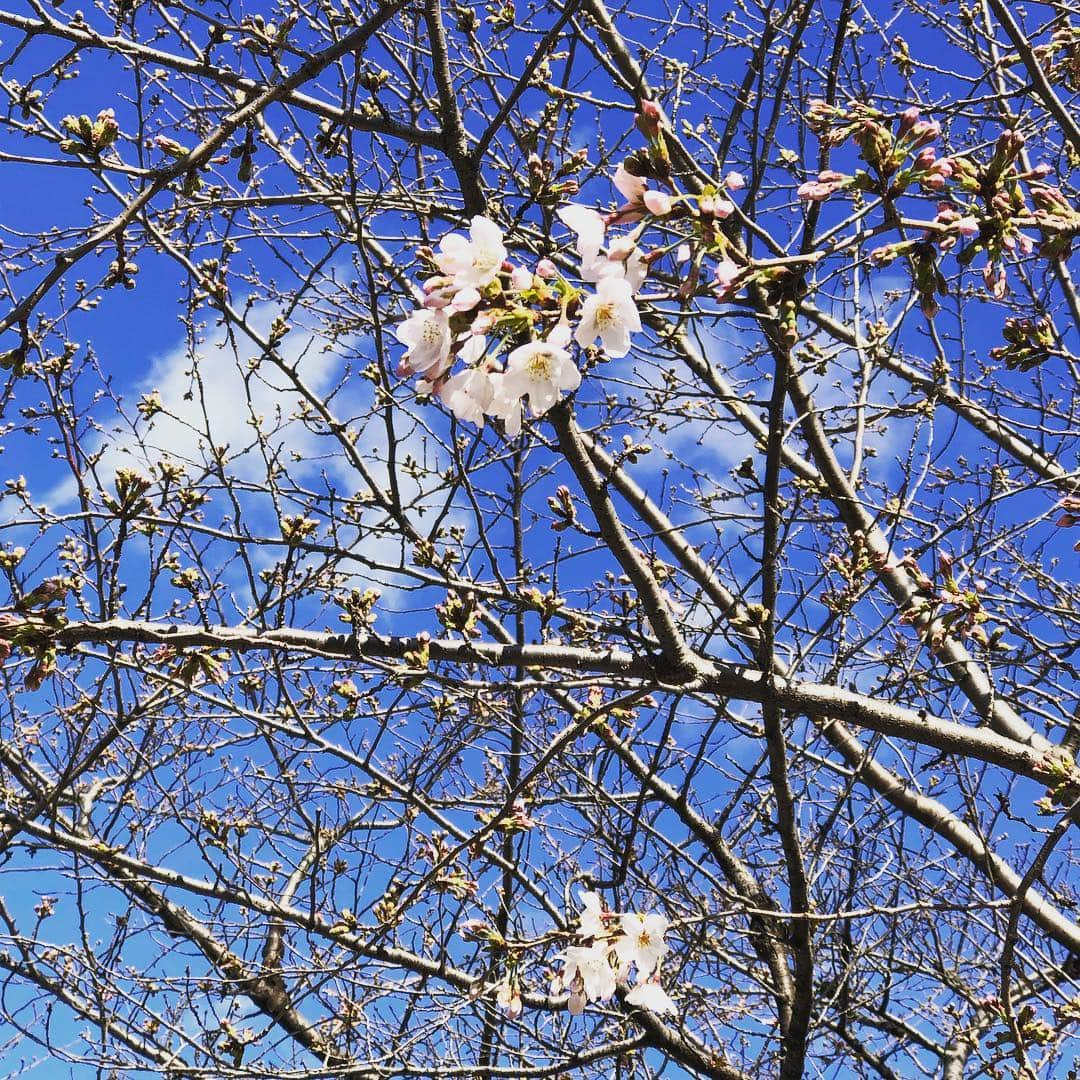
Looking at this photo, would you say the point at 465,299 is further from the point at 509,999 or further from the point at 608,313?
the point at 509,999

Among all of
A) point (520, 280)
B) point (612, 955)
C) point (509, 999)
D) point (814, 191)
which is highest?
point (814, 191)

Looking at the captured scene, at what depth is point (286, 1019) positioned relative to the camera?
576 cm

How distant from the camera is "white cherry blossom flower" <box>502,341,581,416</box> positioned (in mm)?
1541

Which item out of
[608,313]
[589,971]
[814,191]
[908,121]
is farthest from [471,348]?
[589,971]

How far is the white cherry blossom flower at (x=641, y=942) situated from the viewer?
2.96 metres

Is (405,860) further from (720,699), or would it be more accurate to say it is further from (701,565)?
(701,565)

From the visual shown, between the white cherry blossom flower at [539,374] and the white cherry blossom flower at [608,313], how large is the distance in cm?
6

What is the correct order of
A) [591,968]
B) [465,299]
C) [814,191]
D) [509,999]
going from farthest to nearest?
[509,999] → [591,968] → [814,191] → [465,299]

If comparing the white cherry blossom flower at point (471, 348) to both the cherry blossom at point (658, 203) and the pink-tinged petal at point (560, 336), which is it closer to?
the pink-tinged petal at point (560, 336)

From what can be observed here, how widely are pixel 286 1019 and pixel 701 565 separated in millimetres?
3748

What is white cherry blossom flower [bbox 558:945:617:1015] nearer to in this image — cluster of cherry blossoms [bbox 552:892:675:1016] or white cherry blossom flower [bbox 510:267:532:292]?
cluster of cherry blossoms [bbox 552:892:675:1016]

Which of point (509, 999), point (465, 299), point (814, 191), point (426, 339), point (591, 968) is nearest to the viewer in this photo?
point (465, 299)

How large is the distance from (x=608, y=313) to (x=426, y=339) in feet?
1.03

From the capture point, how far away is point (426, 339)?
63.6 inches
